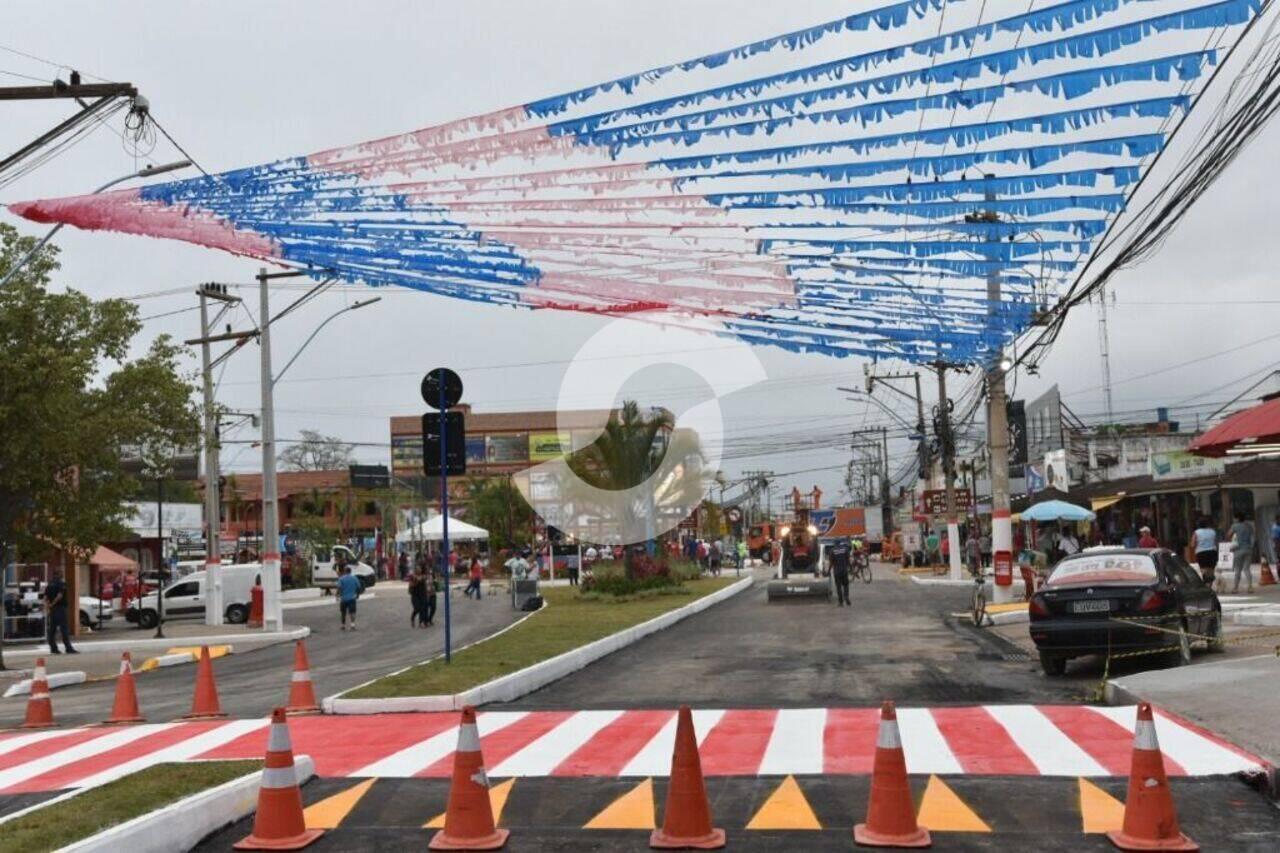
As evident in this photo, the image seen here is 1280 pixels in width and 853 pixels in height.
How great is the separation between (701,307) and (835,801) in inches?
157

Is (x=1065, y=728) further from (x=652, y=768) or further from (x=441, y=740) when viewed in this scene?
(x=441, y=740)

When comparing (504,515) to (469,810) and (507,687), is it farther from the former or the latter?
(469,810)

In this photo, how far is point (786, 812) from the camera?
7.98 meters

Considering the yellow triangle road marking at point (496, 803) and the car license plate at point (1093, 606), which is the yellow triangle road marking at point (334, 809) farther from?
the car license plate at point (1093, 606)

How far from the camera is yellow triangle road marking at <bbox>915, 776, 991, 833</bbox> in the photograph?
748 centimetres

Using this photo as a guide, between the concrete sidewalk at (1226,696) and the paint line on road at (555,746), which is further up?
the concrete sidewalk at (1226,696)

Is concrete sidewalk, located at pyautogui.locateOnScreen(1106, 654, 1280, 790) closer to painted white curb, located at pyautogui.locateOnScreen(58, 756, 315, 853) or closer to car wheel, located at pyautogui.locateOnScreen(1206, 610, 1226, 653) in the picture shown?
car wheel, located at pyautogui.locateOnScreen(1206, 610, 1226, 653)

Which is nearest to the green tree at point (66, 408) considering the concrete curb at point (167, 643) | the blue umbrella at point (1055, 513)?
the concrete curb at point (167, 643)

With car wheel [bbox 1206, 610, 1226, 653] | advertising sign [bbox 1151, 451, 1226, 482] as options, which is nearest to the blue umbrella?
advertising sign [bbox 1151, 451, 1226, 482]

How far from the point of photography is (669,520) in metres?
49.6

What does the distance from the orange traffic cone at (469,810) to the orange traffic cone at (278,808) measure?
0.86 m

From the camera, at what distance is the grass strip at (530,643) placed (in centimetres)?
1482

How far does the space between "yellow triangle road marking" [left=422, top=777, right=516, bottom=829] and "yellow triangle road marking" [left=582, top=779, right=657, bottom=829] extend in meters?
0.65

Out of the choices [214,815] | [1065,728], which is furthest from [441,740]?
[1065,728]
